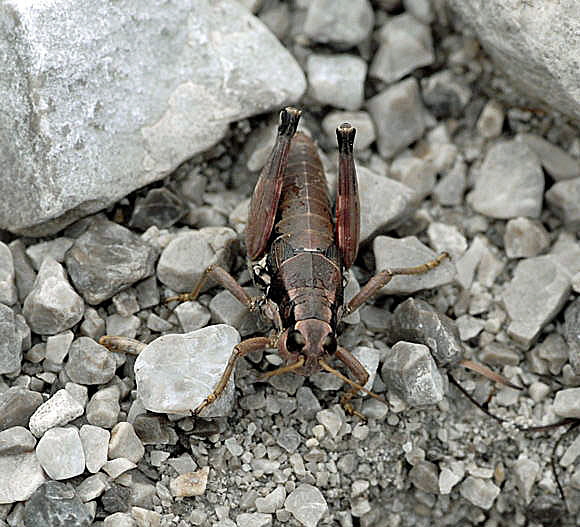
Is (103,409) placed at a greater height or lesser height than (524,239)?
lesser

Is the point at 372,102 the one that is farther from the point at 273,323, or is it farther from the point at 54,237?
the point at 54,237

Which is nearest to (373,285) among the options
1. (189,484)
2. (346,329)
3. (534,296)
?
(346,329)

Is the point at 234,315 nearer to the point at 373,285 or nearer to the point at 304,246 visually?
the point at 304,246

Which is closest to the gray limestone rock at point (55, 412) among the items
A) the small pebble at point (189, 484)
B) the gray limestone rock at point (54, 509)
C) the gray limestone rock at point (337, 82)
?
the gray limestone rock at point (54, 509)

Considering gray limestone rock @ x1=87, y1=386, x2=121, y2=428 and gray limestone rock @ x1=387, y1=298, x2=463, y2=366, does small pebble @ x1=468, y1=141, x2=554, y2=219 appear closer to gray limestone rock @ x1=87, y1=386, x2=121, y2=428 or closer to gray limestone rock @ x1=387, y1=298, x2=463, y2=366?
gray limestone rock @ x1=387, y1=298, x2=463, y2=366

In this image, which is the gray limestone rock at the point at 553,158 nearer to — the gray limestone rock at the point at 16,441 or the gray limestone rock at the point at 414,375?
the gray limestone rock at the point at 414,375
